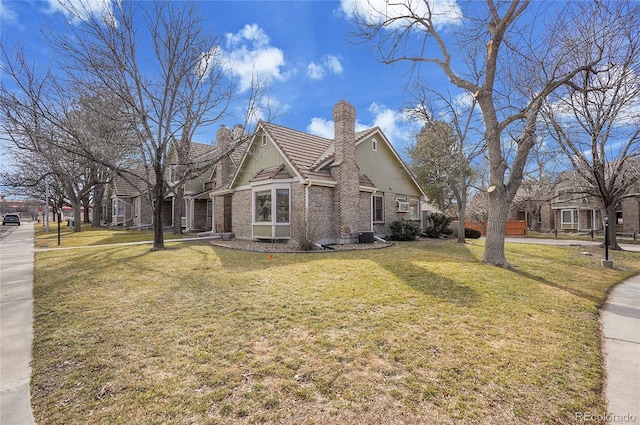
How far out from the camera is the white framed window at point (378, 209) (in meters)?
17.6

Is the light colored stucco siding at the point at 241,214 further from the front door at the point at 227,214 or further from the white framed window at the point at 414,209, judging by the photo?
the white framed window at the point at 414,209

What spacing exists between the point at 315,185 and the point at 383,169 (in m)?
6.44

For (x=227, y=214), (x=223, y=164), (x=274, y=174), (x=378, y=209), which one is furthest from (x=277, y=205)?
(x=223, y=164)

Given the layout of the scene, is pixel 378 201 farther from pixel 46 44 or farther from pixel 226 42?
pixel 46 44

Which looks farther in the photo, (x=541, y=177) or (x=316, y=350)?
(x=541, y=177)

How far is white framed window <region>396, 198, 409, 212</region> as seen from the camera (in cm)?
1939

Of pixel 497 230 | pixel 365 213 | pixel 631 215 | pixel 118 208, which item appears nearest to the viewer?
pixel 497 230

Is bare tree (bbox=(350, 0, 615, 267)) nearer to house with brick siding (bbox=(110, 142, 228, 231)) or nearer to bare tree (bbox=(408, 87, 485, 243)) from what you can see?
bare tree (bbox=(408, 87, 485, 243))

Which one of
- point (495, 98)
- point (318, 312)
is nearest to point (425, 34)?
point (495, 98)

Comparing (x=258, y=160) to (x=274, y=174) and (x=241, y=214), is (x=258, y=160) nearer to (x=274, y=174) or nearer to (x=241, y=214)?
(x=274, y=174)

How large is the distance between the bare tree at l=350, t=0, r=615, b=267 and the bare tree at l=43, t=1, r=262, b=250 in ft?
25.3

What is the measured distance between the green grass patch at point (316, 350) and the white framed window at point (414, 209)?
14.0 metres

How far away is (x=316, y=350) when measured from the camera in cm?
349

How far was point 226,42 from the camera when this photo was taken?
13914 millimetres
